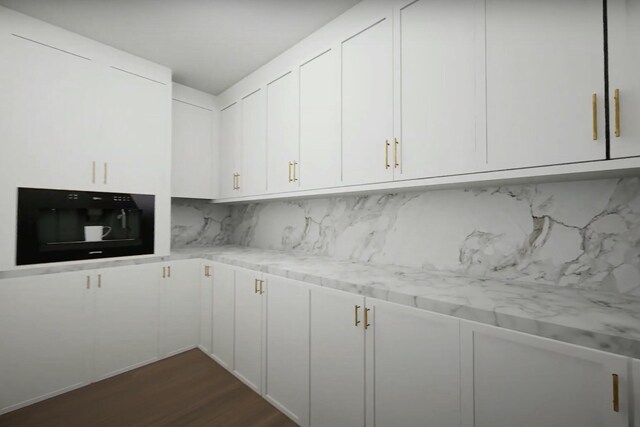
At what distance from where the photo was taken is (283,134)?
7.20 ft

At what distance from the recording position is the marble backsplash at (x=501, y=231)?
118 centimetres

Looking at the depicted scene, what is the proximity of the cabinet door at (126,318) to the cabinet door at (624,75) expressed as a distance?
2.84 metres

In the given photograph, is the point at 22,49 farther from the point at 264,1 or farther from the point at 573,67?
the point at 573,67

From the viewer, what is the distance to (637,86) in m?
0.90

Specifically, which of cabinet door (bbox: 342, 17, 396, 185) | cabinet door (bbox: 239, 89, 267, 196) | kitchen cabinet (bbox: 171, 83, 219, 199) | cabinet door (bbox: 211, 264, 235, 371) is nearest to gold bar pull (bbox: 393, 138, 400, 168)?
cabinet door (bbox: 342, 17, 396, 185)

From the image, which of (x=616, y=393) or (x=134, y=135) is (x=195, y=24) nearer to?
(x=134, y=135)

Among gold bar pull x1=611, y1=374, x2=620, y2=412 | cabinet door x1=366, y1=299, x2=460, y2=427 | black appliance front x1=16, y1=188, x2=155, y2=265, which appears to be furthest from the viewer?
black appliance front x1=16, y1=188, x2=155, y2=265

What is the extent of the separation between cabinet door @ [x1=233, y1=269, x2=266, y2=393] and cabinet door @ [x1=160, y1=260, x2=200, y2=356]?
2.12ft

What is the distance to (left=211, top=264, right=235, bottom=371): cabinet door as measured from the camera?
7.14ft

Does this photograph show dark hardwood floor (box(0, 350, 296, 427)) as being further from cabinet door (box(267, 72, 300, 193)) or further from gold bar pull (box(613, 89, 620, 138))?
gold bar pull (box(613, 89, 620, 138))

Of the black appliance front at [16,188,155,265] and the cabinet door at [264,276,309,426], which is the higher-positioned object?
the black appliance front at [16,188,155,265]

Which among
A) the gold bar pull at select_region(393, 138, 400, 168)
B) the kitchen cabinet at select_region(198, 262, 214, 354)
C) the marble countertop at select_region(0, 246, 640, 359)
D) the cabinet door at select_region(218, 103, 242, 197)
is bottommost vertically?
the kitchen cabinet at select_region(198, 262, 214, 354)

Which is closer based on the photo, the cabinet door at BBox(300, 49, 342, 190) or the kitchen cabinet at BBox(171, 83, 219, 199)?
the cabinet door at BBox(300, 49, 342, 190)

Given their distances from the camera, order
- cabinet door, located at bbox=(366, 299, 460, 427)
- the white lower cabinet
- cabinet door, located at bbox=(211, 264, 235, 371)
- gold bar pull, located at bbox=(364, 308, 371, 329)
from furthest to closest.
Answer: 1. the white lower cabinet
2. cabinet door, located at bbox=(211, 264, 235, 371)
3. gold bar pull, located at bbox=(364, 308, 371, 329)
4. cabinet door, located at bbox=(366, 299, 460, 427)
